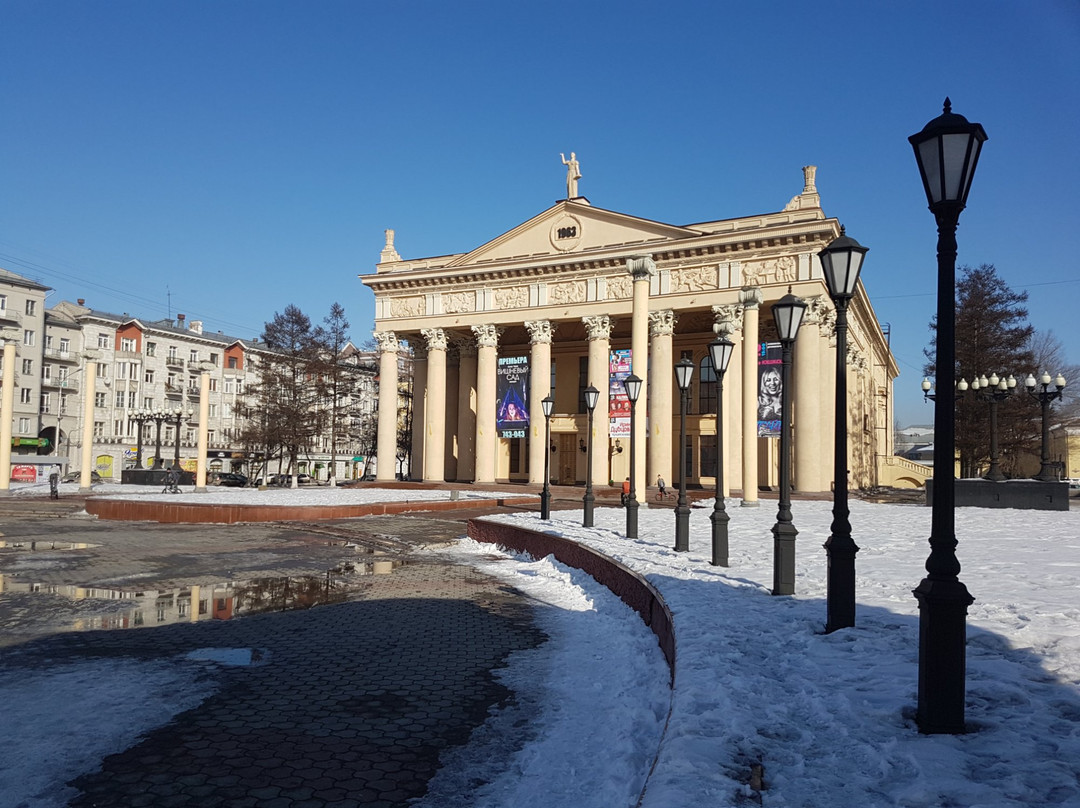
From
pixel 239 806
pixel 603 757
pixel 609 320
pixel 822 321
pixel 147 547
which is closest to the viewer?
pixel 239 806

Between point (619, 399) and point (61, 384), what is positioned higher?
point (61, 384)

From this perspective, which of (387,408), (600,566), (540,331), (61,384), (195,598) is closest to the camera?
(195,598)

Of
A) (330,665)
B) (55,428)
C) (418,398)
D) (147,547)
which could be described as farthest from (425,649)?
(55,428)

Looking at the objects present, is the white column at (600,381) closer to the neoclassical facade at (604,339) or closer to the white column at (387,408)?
the neoclassical facade at (604,339)

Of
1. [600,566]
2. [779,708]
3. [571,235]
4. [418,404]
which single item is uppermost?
[571,235]

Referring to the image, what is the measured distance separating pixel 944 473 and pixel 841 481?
2553 millimetres

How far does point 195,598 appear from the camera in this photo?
1002 centimetres

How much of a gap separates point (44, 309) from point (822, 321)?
6430 centimetres

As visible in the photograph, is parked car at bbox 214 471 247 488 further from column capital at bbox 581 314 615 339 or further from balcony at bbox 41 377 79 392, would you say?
column capital at bbox 581 314 615 339

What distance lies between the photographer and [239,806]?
3.96 m

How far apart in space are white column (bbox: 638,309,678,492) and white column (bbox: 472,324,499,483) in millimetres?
9045

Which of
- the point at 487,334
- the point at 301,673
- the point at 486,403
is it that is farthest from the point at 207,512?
the point at 487,334

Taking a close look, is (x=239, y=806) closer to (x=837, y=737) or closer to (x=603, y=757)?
(x=603, y=757)

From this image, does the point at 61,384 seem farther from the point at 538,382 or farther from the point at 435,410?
the point at 538,382
